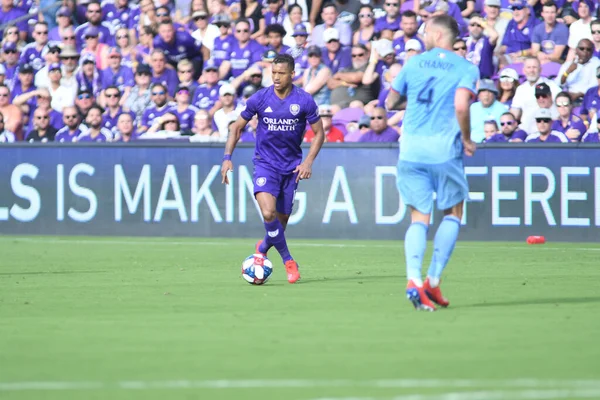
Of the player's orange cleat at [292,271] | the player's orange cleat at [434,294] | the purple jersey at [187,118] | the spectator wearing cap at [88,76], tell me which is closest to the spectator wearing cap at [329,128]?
the purple jersey at [187,118]

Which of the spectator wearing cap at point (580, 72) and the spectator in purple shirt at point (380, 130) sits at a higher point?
the spectator wearing cap at point (580, 72)

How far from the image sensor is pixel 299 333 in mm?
8273

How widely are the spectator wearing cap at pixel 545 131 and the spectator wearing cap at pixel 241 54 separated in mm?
5453

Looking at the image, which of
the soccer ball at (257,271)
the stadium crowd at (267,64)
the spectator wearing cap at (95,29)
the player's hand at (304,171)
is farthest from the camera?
the spectator wearing cap at (95,29)

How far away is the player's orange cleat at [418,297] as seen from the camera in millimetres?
9305

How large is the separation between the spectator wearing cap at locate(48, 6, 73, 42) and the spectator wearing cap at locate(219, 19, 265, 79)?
4.34 metres

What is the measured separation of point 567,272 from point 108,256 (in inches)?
232

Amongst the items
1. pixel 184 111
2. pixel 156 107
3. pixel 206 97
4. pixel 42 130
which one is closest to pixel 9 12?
pixel 42 130

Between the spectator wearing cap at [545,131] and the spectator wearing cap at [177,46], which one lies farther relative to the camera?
the spectator wearing cap at [177,46]

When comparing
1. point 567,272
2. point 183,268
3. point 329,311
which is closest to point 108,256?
point 183,268

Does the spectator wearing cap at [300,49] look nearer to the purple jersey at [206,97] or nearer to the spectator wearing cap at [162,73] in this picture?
the purple jersey at [206,97]

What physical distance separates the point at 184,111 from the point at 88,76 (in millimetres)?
3210

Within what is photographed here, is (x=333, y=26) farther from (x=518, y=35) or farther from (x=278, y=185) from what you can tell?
(x=278, y=185)

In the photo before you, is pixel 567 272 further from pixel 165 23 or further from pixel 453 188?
pixel 165 23
